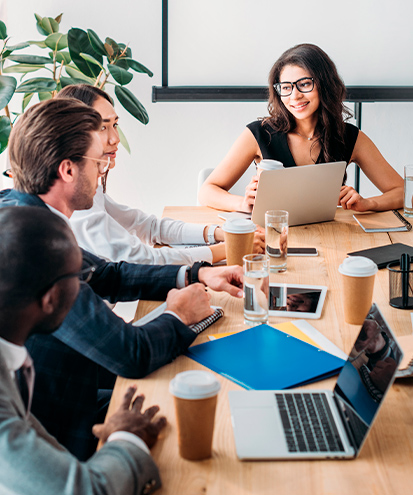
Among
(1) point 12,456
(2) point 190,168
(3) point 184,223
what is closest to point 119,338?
(1) point 12,456

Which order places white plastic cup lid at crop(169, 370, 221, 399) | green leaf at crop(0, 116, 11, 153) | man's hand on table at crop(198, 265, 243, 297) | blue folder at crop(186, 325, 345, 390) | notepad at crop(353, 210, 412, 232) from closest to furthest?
white plastic cup lid at crop(169, 370, 221, 399) < blue folder at crop(186, 325, 345, 390) < man's hand on table at crop(198, 265, 243, 297) < notepad at crop(353, 210, 412, 232) < green leaf at crop(0, 116, 11, 153)

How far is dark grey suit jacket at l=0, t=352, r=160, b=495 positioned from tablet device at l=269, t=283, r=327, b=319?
2.15ft

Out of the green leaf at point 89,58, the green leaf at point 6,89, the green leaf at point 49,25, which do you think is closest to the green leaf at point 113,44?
the green leaf at point 89,58

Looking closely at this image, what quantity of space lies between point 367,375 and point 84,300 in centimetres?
53

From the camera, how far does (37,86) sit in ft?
9.23

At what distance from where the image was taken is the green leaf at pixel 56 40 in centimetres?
297

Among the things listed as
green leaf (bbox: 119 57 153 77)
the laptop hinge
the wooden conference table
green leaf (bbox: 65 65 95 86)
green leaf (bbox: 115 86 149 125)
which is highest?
green leaf (bbox: 119 57 153 77)

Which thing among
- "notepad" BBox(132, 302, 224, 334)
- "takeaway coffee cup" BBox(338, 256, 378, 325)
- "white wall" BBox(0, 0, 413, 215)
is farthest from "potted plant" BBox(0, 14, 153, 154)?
"takeaway coffee cup" BBox(338, 256, 378, 325)

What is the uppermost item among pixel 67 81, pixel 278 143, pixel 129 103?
pixel 67 81

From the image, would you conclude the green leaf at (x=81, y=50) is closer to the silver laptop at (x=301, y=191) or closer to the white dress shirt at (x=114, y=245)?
the white dress shirt at (x=114, y=245)

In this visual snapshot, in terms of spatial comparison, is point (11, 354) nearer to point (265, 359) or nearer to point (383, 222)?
point (265, 359)

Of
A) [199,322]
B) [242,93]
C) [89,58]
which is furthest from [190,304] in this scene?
[242,93]

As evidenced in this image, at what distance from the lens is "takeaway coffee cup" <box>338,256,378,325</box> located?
126 cm

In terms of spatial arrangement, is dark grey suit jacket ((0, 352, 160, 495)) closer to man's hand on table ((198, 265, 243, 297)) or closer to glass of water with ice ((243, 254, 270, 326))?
glass of water with ice ((243, 254, 270, 326))
